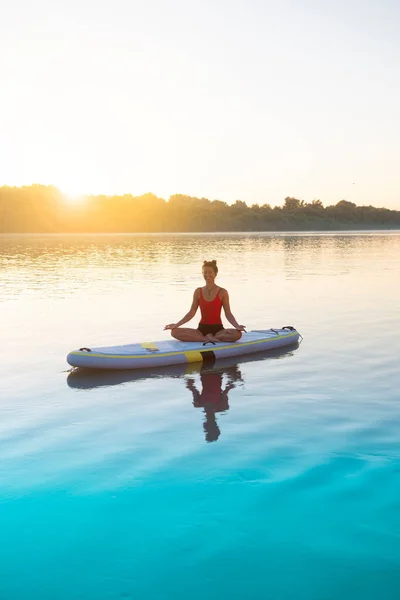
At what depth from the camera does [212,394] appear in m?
8.69

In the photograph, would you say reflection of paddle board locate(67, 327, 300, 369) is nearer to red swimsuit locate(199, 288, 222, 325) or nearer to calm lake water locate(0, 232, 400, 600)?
calm lake water locate(0, 232, 400, 600)

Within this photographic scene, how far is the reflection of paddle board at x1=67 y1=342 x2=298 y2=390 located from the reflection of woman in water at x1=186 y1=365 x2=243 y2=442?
272 mm

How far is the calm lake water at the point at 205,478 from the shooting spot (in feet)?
13.9

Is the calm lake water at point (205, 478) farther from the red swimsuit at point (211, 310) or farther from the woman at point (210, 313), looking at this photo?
the red swimsuit at point (211, 310)

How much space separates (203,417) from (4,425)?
2.34 meters

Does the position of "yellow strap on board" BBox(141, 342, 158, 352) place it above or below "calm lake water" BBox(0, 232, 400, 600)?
above

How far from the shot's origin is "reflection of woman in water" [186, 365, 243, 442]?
23.5 ft

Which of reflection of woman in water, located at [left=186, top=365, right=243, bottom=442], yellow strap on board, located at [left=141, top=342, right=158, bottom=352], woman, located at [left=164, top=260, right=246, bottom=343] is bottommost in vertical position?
reflection of woman in water, located at [left=186, top=365, right=243, bottom=442]

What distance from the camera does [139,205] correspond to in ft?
599

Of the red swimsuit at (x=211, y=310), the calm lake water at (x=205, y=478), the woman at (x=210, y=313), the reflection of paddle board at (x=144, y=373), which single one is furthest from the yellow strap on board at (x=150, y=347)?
the red swimsuit at (x=211, y=310)

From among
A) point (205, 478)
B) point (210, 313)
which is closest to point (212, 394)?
point (210, 313)

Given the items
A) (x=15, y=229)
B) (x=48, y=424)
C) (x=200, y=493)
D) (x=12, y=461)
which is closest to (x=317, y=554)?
(x=200, y=493)

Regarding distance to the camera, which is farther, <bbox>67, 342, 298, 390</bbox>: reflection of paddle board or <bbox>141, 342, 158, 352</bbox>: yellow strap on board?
<bbox>141, 342, 158, 352</bbox>: yellow strap on board

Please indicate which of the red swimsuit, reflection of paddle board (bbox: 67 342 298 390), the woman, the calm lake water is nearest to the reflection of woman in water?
the calm lake water
